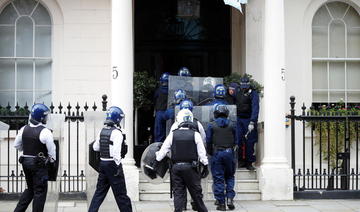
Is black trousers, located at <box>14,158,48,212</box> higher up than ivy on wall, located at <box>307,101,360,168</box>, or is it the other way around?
ivy on wall, located at <box>307,101,360,168</box>

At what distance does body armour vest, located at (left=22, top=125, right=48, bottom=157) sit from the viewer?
33.1 feet

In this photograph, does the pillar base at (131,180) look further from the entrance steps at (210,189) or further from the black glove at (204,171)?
the black glove at (204,171)

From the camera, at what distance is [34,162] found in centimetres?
1005

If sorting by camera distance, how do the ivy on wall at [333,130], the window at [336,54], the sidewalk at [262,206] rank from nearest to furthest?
the sidewalk at [262,206], the ivy on wall at [333,130], the window at [336,54]

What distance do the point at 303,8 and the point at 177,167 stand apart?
686 cm

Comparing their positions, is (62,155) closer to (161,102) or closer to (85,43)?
(161,102)

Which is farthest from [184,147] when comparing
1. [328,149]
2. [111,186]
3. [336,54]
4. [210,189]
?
[336,54]

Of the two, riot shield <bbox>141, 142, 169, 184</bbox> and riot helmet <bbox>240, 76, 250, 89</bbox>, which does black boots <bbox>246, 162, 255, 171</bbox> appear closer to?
riot helmet <bbox>240, 76, 250, 89</bbox>

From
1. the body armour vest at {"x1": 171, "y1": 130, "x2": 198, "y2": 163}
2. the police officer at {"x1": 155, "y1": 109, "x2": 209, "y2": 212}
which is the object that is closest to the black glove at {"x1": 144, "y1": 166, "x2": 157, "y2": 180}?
the police officer at {"x1": 155, "y1": 109, "x2": 209, "y2": 212}

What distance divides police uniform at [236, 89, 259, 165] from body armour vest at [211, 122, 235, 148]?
219 centimetres

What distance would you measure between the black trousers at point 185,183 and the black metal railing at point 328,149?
3.60 m

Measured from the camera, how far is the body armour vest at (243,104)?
1409cm

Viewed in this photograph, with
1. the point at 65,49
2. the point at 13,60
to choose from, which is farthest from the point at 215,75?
the point at 13,60

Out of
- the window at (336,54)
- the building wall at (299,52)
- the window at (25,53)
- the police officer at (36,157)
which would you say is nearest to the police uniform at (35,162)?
the police officer at (36,157)
